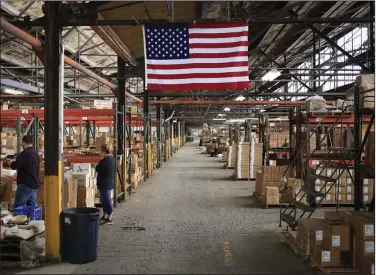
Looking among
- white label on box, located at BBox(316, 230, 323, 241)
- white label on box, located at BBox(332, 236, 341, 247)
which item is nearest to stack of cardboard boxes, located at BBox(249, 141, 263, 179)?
white label on box, located at BBox(316, 230, 323, 241)

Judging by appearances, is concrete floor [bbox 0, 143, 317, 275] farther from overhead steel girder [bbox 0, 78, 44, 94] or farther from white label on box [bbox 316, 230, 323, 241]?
overhead steel girder [bbox 0, 78, 44, 94]

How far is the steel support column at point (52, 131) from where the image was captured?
674 cm

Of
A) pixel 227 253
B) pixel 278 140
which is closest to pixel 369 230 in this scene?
pixel 227 253

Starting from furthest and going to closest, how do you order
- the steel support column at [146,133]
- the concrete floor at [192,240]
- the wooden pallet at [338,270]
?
1. the steel support column at [146,133]
2. the concrete floor at [192,240]
3. the wooden pallet at [338,270]

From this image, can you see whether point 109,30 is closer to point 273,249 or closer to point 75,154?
point 75,154

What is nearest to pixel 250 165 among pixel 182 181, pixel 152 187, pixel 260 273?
pixel 182 181

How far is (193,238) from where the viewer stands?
8.23 meters

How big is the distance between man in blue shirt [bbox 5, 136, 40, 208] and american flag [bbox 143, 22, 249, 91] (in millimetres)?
3062

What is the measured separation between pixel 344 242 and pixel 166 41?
15.4 ft

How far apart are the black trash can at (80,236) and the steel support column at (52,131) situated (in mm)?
192

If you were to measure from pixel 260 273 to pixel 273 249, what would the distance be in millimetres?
1475

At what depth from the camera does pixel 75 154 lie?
41.2 feet

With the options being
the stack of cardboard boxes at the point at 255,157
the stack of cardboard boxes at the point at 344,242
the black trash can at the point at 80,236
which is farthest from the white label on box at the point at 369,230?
the stack of cardboard boxes at the point at 255,157

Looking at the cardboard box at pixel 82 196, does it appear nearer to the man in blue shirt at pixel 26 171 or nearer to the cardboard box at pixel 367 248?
the man in blue shirt at pixel 26 171
